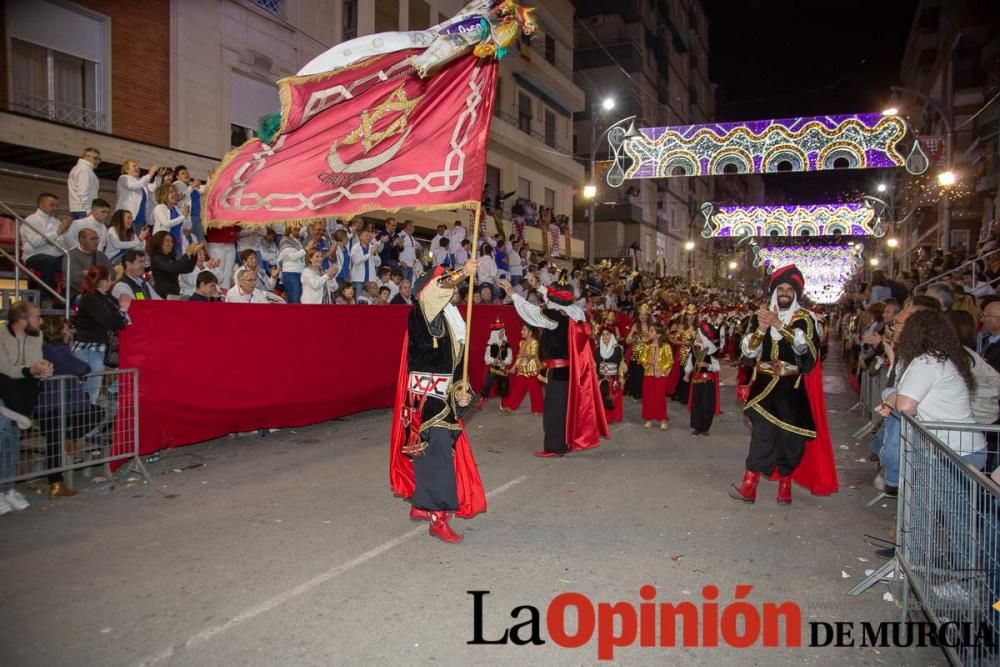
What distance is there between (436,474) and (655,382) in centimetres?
596

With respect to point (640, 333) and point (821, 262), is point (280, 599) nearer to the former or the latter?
point (640, 333)

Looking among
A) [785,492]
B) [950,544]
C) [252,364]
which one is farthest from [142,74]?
[950,544]

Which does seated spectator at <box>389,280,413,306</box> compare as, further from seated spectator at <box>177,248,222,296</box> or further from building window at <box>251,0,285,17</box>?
building window at <box>251,0,285,17</box>

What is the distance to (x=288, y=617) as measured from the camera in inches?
152

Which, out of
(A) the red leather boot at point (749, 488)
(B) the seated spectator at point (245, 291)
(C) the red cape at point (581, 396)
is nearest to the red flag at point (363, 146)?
(B) the seated spectator at point (245, 291)

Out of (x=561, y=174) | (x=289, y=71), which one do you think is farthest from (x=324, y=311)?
(x=561, y=174)

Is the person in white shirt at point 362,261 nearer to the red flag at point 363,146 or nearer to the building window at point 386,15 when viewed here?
the red flag at point 363,146

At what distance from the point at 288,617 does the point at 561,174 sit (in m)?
30.5

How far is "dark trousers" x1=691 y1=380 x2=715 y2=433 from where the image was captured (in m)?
9.77

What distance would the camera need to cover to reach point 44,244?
8.32 metres

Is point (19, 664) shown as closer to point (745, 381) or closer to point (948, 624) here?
point (948, 624)

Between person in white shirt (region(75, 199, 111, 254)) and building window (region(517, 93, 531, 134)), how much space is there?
21.6 m

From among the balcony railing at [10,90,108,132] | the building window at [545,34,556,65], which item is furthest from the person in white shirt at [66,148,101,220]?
the building window at [545,34,556,65]

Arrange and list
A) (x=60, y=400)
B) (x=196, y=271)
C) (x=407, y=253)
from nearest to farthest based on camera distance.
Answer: (x=60, y=400)
(x=196, y=271)
(x=407, y=253)
